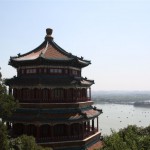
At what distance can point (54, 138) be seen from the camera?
26.9m

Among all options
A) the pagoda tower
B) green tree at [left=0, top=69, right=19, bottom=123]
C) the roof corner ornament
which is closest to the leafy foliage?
green tree at [left=0, top=69, right=19, bottom=123]

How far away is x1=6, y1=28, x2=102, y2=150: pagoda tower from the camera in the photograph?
2720cm

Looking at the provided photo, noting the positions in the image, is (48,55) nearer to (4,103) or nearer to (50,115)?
(50,115)

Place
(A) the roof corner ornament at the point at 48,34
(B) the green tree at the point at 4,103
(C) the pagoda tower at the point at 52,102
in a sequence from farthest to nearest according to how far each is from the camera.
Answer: (A) the roof corner ornament at the point at 48,34 < (C) the pagoda tower at the point at 52,102 < (B) the green tree at the point at 4,103

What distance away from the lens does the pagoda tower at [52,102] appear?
1071 inches

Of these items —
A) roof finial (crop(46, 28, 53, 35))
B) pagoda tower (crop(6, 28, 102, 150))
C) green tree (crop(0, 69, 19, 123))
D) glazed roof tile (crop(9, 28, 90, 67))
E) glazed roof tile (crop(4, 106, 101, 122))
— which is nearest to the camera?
green tree (crop(0, 69, 19, 123))

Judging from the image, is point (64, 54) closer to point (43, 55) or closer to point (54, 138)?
point (43, 55)

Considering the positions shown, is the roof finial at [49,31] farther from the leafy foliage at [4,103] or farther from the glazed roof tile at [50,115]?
the leafy foliage at [4,103]

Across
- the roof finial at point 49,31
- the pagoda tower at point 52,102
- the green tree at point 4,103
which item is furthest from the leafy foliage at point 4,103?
the roof finial at point 49,31

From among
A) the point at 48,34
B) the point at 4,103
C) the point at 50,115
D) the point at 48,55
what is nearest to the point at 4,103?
the point at 4,103

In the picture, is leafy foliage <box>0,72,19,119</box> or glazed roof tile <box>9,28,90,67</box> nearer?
leafy foliage <box>0,72,19,119</box>

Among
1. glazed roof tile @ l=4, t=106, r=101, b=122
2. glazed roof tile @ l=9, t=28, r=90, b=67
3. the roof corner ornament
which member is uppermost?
the roof corner ornament

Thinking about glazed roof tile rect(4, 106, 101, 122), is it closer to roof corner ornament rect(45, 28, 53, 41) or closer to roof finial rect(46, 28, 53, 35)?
roof corner ornament rect(45, 28, 53, 41)

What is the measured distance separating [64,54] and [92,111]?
7.07 m
